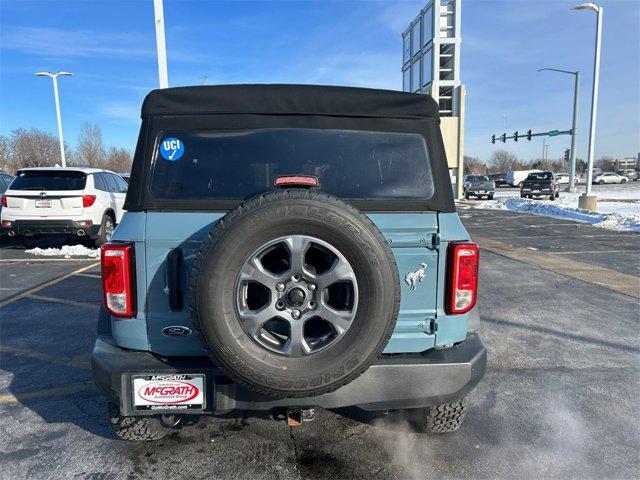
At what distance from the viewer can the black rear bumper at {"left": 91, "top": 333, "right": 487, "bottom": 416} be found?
7.46 feet

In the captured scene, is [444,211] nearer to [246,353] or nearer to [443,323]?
[443,323]

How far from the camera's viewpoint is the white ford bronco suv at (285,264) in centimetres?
210

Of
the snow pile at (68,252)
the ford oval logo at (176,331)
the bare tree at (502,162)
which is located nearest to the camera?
the ford oval logo at (176,331)

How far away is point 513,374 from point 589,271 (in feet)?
17.3

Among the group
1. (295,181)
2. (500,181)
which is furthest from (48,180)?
(500,181)

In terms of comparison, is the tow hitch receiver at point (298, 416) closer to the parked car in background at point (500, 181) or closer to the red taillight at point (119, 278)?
the red taillight at point (119, 278)

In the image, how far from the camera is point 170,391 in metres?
2.26

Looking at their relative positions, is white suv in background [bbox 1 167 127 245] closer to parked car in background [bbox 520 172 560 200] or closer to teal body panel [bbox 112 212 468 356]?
teal body panel [bbox 112 212 468 356]

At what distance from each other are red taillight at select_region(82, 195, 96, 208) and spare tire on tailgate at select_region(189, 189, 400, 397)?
8557 millimetres

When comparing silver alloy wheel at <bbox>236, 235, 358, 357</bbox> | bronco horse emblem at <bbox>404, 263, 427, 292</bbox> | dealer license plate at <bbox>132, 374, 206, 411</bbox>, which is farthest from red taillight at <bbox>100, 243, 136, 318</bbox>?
bronco horse emblem at <bbox>404, 263, 427, 292</bbox>

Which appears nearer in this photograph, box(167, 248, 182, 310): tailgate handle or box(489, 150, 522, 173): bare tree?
box(167, 248, 182, 310): tailgate handle

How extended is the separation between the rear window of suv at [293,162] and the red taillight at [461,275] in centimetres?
37

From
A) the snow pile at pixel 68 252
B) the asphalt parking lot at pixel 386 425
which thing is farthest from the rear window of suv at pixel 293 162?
the snow pile at pixel 68 252

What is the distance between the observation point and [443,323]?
2521mm
